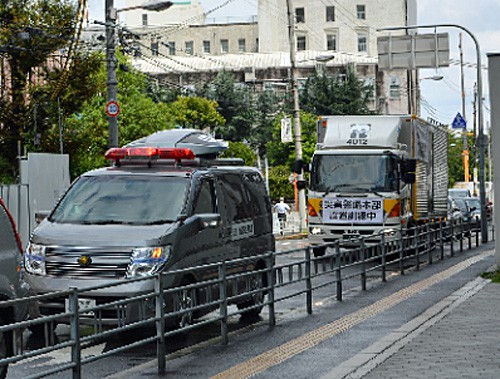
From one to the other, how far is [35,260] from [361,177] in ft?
53.9

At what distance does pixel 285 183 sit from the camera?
82.2 m

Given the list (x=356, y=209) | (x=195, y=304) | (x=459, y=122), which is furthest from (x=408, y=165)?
(x=459, y=122)

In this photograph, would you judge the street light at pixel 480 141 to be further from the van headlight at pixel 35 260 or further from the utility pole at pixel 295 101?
the van headlight at pixel 35 260

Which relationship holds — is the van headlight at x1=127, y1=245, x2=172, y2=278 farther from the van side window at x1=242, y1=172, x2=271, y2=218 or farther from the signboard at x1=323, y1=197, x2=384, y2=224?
the signboard at x1=323, y1=197, x2=384, y2=224

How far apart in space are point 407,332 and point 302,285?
3.13 meters

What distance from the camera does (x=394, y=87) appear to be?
107250 mm

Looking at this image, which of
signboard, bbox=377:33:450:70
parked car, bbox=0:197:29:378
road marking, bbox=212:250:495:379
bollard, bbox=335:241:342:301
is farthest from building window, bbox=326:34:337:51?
parked car, bbox=0:197:29:378

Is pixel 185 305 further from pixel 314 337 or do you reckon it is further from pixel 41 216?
pixel 41 216

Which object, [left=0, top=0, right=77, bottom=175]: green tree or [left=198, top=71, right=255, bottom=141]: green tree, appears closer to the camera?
[left=0, top=0, right=77, bottom=175]: green tree

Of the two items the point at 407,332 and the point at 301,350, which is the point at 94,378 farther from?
the point at 407,332

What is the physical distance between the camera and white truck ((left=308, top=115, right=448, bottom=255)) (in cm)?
2891

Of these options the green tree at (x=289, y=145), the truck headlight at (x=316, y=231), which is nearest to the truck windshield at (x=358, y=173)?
the truck headlight at (x=316, y=231)

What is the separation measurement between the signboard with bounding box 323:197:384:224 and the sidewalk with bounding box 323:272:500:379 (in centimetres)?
1296

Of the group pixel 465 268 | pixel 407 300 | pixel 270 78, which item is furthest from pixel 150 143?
pixel 270 78
